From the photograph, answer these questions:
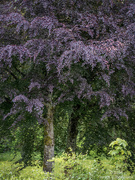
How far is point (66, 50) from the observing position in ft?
14.1

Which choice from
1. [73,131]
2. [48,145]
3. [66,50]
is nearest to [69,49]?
[66,50]

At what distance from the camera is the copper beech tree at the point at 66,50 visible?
434 cm

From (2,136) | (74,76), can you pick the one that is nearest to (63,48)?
(74,76)

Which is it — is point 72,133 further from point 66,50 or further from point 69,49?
point 66,50

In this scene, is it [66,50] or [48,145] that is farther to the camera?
[48,145]

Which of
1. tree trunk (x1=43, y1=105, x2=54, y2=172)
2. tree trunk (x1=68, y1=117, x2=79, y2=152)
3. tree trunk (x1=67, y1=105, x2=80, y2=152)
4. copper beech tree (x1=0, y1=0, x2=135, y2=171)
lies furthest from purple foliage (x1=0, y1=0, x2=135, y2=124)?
tree trunk (x1=68, y1=117, x2=79, y2=152)

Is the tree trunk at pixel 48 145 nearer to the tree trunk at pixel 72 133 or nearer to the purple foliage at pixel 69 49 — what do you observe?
the purple foliage at pixel 69 49

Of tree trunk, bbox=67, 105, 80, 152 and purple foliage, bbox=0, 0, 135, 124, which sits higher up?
purple foliage, bbox=0, 0, 135, 124

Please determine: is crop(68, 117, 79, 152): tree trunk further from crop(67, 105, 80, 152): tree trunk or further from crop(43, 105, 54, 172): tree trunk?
crop(43, 105, 54, 172): tree trunk

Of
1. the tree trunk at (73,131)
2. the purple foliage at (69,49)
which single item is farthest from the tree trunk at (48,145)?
the tree trunk at (73,131)

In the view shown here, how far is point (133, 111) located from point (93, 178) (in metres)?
3.92

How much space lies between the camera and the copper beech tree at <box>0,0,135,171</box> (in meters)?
4.34

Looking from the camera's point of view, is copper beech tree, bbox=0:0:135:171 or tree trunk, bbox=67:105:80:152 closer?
copper beech tree, bbox=0:0:135:171

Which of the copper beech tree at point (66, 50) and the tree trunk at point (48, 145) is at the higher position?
the copper beech tree at point (66, 50)
